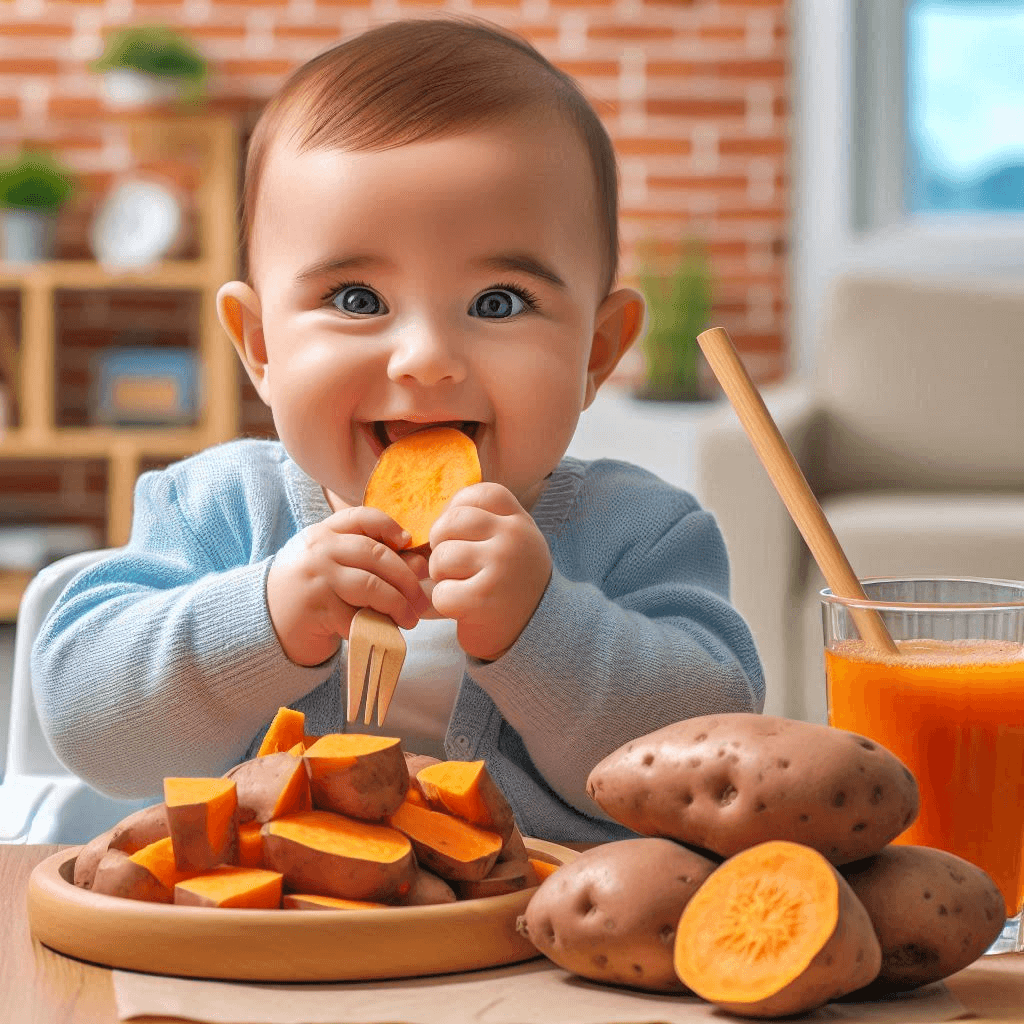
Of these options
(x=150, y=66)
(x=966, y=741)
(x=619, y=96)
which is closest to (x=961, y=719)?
(x=966, y=741)

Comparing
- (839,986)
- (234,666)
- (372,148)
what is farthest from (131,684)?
(839,986)

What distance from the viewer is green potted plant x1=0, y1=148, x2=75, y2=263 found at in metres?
4.57

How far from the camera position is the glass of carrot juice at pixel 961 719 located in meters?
0.72

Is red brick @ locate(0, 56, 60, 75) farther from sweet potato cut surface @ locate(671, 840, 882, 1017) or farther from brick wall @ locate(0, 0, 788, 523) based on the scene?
sweet potato cut surface @ locate(671, 840, 882, 1017)

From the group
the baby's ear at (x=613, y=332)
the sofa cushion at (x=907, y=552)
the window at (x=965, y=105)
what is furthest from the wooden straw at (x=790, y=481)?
the window at (x=965, y=105)

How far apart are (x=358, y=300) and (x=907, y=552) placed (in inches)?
83.5

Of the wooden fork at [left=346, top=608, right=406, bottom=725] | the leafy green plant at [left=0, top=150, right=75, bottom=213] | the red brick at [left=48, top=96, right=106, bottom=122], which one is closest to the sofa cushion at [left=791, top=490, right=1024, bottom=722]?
the wooden fork at [left=346, top=608, right=406, bottom=725]

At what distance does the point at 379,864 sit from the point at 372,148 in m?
0.52

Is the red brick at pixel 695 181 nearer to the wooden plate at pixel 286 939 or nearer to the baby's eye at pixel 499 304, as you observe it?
the baby's eye at pixel 499 304

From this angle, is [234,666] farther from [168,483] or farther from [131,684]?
[168,483]

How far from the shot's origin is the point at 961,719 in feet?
2.36

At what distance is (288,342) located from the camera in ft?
3.18

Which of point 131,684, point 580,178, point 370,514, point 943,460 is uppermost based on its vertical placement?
point 580,178

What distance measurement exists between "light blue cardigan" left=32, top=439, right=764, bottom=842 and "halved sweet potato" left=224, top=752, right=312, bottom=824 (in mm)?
282
